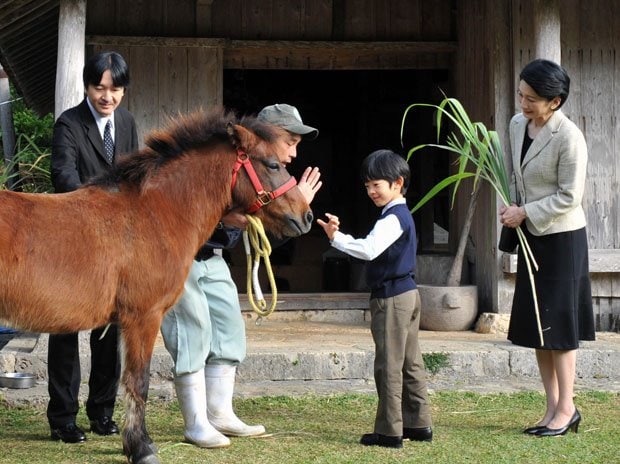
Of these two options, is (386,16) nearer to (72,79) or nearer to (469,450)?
(72,79)

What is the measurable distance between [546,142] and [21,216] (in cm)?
274

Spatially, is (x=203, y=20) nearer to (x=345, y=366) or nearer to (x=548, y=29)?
(x=548, y=29)

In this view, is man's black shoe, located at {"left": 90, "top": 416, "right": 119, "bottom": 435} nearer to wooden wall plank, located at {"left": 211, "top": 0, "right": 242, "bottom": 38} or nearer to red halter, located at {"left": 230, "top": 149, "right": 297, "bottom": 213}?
red halter, located at {"left": 230, "top": 149, "right": 297, "bottom": 213}

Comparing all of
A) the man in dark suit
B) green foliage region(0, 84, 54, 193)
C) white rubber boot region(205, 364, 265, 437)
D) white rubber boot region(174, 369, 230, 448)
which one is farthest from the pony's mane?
green foliage region(0, 84, 54, 193)

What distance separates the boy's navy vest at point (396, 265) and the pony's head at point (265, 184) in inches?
20.1

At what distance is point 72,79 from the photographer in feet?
24.3

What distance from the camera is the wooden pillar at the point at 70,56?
7355 millimetres

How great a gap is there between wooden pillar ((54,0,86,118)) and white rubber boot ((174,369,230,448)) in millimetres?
3141

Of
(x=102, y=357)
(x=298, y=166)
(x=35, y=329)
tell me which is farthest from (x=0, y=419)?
(x=298, y=166)

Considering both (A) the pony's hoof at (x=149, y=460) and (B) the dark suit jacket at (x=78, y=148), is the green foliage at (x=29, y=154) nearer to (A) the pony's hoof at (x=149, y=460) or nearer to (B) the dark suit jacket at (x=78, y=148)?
(B) the dark suit jacket at (x=78, y=148)

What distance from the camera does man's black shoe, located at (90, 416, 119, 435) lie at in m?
5.35

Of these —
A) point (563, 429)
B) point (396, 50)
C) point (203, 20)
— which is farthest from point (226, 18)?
point (563, 429)

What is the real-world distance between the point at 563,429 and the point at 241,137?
7.73ft

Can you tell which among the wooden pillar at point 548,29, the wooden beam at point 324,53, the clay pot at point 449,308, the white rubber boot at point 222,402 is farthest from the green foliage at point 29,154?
the wooden pillar at point 548,29
